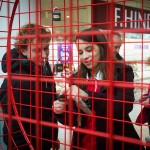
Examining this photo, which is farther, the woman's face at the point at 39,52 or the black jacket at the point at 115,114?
the black jacket at the point at 115,114

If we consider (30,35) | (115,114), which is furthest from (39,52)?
(115,114)

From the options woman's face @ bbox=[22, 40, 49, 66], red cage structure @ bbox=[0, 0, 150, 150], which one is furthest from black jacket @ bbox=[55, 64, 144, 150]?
woman's face @ bbox=[22, 40, 49, 66]

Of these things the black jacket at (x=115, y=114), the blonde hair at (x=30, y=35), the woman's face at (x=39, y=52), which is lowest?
the black jacket at (x=115, y=114)

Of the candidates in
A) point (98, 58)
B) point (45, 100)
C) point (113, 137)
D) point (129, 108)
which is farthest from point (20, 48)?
point (113, 137)

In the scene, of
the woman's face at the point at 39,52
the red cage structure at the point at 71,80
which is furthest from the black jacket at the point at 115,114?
the woman's face at the point at 39,52

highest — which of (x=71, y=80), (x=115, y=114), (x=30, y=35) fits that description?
(x=30, y=35)

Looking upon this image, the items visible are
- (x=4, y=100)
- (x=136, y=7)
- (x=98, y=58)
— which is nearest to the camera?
(x=98, y=58)

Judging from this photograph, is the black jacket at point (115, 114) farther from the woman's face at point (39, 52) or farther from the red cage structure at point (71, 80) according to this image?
the woman's face at point (39, 52)

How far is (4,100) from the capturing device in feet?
4.02

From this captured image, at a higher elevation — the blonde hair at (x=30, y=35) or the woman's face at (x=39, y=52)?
the blonde hair at (x=30, y=35)

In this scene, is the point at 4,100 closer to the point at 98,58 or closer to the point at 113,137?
the point at 98,58

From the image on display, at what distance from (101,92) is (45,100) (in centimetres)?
37

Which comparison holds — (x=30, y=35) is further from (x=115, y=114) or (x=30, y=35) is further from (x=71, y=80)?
(x=115, y=114)

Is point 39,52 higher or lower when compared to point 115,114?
higher
